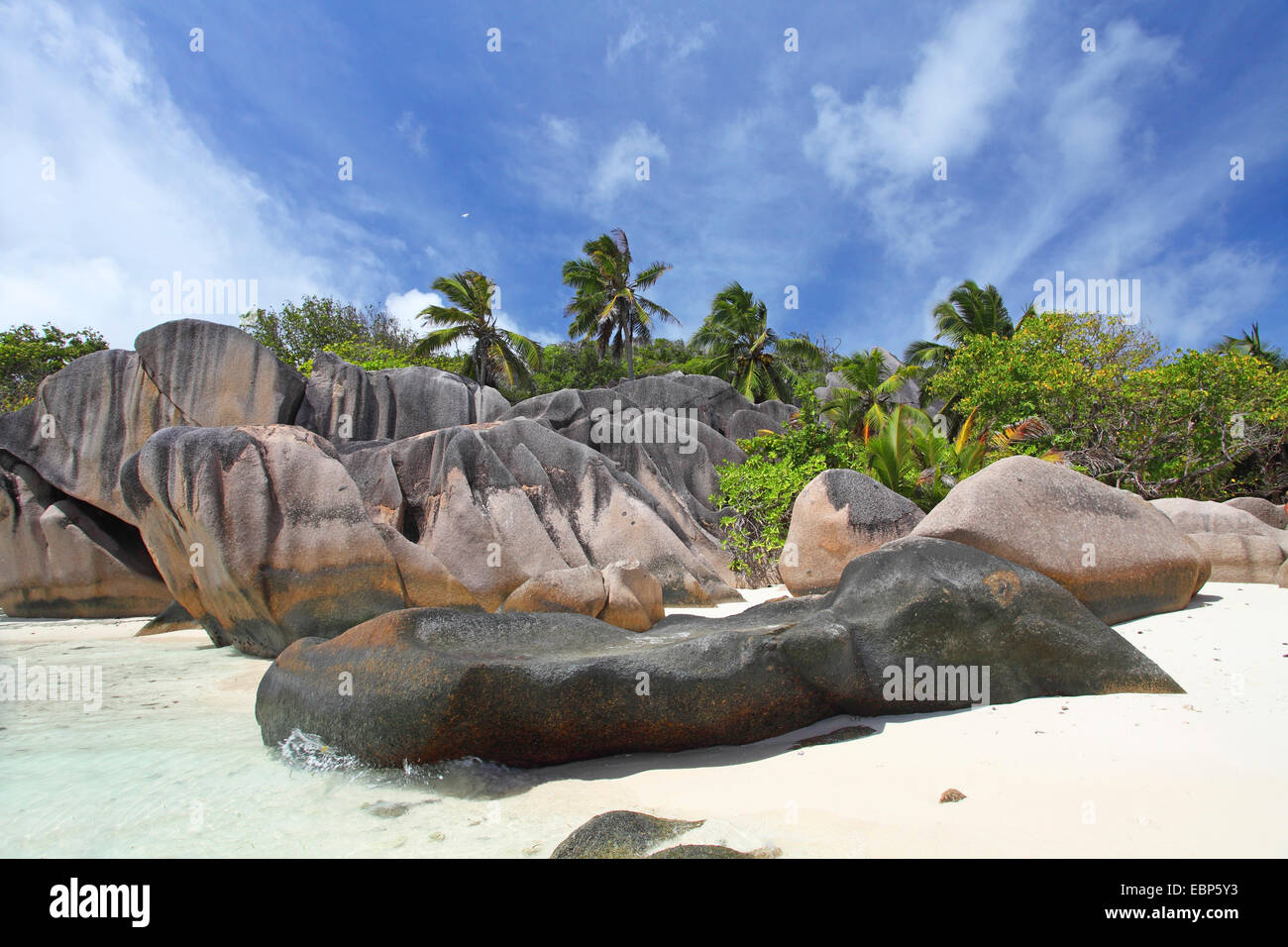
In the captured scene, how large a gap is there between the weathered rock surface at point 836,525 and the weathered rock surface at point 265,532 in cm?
457

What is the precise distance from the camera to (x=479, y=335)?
23375mm

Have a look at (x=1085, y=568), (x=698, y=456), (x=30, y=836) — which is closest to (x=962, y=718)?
(x=1085, y=568)

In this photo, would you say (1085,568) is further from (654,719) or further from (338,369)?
(338,369)

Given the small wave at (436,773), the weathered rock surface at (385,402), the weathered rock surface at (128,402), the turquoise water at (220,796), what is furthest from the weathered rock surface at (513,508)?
the small wave at (436,773)

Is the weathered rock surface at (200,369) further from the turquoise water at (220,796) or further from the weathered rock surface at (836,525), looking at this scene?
the weathered rock surface at (836,525)

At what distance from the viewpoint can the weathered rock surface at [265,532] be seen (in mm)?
7277

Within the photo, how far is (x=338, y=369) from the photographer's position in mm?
14133

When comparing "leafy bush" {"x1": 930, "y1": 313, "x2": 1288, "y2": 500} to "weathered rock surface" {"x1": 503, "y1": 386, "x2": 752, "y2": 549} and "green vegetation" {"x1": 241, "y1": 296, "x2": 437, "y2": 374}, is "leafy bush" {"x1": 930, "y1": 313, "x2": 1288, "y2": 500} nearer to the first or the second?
"weathered rock surface" {"x1": 503, "y1": 386, "x2": 752, "y2": 549}

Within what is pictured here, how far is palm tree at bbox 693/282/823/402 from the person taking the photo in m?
26.3

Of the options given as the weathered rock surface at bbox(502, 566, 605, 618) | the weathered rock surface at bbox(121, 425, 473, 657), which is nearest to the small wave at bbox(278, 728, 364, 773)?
the weathered rock surface at bbox(502, 566, 605, 618)

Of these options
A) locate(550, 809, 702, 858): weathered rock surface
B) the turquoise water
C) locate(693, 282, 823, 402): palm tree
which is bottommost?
the turquoise water

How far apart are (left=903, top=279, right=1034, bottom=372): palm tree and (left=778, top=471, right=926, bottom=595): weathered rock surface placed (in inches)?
647

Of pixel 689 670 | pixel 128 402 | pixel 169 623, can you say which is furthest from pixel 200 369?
pixel 689 670

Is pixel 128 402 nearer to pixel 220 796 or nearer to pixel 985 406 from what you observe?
pixel 220 796
